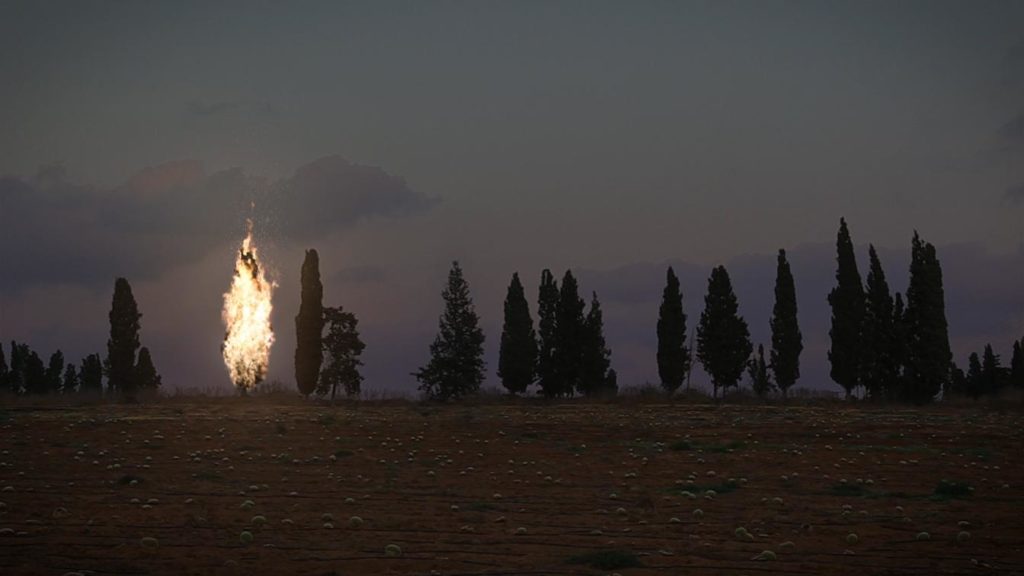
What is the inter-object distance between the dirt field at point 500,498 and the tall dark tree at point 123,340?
4056cm

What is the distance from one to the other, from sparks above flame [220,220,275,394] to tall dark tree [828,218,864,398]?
49.3 meters

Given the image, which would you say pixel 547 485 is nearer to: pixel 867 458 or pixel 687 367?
pixel 867 458

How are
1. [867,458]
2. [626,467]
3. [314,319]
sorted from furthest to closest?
1. [314,319]
2. [867,458]
3. [626,467]

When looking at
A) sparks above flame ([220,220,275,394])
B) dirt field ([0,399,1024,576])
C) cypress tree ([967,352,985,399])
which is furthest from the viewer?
cypress tree ([967,352,985,399])

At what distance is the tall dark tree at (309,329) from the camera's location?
2953 inches

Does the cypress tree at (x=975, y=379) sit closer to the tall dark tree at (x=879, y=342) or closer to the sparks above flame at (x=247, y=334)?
the tall dark tree at (x=879, y=342)

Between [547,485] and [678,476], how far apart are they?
14.6ft

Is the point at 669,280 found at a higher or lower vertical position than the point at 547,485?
higher

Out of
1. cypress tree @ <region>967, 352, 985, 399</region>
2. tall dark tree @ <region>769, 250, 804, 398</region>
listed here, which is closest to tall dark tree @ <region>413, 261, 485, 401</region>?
tall dark tree @ <region>769, 250, 804, 398</region>

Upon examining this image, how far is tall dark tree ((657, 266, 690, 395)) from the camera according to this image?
8194 centimetres


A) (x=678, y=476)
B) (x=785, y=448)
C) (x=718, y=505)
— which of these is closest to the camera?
(x=718, y=505)

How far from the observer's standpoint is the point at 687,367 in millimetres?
85438

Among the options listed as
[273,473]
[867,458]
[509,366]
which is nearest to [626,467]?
[867,458]

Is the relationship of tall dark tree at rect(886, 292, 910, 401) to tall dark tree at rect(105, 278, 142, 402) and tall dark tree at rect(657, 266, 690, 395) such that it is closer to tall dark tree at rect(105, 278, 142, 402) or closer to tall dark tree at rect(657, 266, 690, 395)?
tall dark tree at rect(657, 266, 690, 395)
